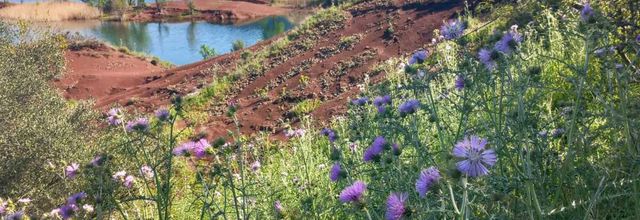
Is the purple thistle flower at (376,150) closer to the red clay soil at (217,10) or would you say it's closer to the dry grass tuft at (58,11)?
the red clay soil at (217,10)

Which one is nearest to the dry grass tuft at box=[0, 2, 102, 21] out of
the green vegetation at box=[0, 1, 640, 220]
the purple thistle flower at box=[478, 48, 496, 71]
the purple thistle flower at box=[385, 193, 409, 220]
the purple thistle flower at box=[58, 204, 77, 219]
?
the green vegetation at box=[0, 1, 640, 220]

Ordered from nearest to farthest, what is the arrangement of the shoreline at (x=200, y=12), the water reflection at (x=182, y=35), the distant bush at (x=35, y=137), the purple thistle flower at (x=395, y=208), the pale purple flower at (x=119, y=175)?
the purple thistle flower at (x=395, y=208) < the pale purple flower at (x=119, y=175) < the distant bush at (x=35, y=137) < the water reflection at (x=182, y=35) < the shoreline at (x=200, y=12)

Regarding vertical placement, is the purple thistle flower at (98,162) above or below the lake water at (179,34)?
above

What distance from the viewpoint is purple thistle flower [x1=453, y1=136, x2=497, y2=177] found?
1188mm

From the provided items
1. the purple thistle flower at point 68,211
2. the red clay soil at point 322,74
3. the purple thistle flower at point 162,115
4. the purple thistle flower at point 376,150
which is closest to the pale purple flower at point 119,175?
the purple thistle flower at point 68,211

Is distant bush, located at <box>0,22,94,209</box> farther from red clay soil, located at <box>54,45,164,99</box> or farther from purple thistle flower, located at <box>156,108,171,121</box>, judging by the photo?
red clay soil, located at <box>54,45,164,99</box>

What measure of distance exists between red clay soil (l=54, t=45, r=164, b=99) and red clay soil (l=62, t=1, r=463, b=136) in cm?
121

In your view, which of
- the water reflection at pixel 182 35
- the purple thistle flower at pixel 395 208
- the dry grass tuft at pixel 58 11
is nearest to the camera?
the purple thistle flower at pixel 395 208

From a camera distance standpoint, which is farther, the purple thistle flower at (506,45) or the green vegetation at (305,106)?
the green vegetation at (305,106)

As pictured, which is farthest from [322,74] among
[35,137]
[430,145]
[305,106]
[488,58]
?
[488,58]

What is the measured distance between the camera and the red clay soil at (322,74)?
10359 millimetres

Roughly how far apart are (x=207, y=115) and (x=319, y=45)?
386cm

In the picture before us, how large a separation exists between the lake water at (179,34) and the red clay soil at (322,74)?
40.8 feet

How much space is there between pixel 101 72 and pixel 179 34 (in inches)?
733
